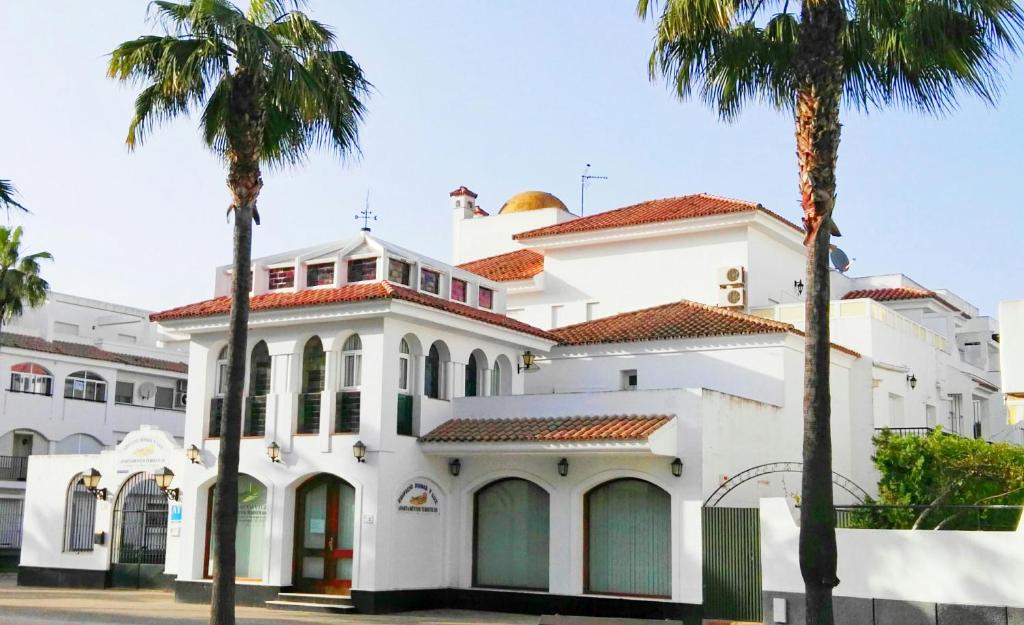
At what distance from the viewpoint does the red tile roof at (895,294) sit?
37.6 metres

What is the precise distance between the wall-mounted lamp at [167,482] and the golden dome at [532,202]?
18540 mm

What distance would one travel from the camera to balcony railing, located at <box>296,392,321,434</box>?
23766 millimetres

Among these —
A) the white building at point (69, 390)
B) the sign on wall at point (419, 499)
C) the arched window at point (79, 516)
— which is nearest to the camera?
the sign on wall at point (419, 499)

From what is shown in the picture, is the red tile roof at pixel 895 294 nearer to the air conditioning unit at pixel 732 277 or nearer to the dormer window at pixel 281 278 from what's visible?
the air conditioning unit at pixel 732 277

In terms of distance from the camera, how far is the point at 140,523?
28.1 meters

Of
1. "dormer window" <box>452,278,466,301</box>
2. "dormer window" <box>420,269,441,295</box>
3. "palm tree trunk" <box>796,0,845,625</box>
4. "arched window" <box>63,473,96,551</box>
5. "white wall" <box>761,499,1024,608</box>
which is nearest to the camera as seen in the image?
"palm tree trunk" <box>796,0,845,625</box>

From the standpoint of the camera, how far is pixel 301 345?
24078 mm

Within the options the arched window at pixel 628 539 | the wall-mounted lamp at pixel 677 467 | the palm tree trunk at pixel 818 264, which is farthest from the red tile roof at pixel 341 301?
the palm tree trunk at pixel 818 264

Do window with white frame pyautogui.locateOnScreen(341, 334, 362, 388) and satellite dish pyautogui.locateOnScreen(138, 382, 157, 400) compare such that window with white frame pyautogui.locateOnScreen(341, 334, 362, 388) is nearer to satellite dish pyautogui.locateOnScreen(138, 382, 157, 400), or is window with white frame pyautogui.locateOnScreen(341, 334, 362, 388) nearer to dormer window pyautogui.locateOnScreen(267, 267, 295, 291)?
dormer window pyautogui.locateOnScreen(267, 267, 295, 291)

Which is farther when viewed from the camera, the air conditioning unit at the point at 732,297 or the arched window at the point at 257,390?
the air conditioning unit at the point at 732,297

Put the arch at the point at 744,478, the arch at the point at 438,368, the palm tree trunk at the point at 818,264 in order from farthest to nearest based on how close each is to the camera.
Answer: the arch at the point at 438,368 → the arch at the point at 744,478 → the palm tree trunk at the point at 818,264

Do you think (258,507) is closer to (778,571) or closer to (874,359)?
(778,571)

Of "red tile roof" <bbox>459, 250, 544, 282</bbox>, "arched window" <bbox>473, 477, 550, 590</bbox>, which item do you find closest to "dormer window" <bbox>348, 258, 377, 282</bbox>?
"arched window" <bbox>473, 477, 550, 590</bbox>

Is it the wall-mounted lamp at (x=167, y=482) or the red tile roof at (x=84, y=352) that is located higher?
the red tile roof at (x=84, y=352)
